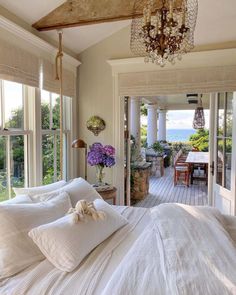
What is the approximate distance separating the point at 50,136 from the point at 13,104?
0.69m

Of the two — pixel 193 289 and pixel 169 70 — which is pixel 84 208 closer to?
pixel 193 289

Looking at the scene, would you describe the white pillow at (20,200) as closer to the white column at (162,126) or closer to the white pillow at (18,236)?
the white pillow at (18,236)

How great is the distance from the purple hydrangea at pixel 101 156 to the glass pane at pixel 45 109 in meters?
0.63

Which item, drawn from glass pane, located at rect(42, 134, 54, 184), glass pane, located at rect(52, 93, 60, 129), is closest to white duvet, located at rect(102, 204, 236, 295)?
glass pane, located at rect(42, 134, 54, 184)

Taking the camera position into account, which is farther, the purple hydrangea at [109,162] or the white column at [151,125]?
the white column at [151,125]

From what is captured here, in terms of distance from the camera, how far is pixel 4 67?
223cm

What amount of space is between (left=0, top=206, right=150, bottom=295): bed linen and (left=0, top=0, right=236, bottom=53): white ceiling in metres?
2.23

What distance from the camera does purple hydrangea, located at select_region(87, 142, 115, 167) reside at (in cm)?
325

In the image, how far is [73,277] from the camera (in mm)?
1309

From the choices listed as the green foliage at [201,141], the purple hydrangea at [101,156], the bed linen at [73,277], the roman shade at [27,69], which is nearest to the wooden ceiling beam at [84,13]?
the roman shade at [27,69]

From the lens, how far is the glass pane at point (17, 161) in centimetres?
250

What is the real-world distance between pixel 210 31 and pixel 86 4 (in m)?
1.50

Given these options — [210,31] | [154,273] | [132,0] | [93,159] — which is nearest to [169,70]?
[210,31]

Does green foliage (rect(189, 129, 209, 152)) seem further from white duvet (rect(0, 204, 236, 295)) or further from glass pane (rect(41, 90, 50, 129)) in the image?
white duvet (rect(0, 204, 236, 295))
